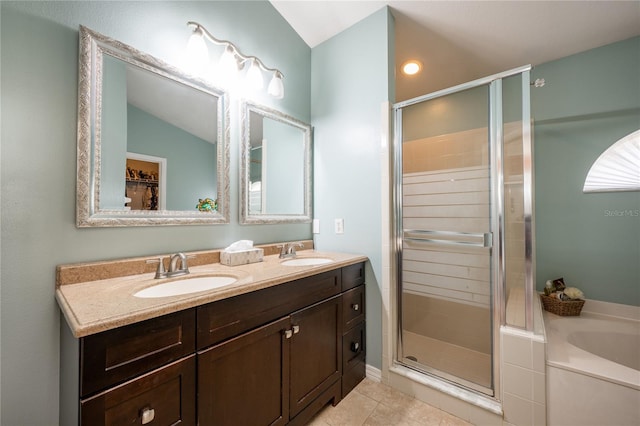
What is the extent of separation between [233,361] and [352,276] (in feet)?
2.93

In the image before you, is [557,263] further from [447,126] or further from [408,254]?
[447,126]

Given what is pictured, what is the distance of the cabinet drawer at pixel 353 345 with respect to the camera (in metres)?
1.62

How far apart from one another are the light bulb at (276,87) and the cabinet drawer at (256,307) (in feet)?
4.29

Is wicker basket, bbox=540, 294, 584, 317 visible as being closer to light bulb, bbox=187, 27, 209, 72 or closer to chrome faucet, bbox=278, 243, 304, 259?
chrome faucet, bbox=278, 243, 304, 259

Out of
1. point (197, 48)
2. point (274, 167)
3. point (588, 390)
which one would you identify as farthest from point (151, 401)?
point (588, 390)

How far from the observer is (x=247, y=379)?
1.06 metres

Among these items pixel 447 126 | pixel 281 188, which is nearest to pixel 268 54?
pixel 281 188

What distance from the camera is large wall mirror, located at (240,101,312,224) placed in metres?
1.73

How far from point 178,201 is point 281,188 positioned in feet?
2.47

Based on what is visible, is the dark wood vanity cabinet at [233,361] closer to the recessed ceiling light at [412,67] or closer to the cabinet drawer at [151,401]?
the cabinet drawer at [151,401]

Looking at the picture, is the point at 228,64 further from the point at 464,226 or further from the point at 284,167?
the point at 464,226

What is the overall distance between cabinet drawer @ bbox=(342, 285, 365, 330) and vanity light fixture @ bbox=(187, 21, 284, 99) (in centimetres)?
148

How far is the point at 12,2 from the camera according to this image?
97 centimetres

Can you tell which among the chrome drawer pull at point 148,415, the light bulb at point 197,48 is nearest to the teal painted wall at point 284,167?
the light bulb at point 197,48
